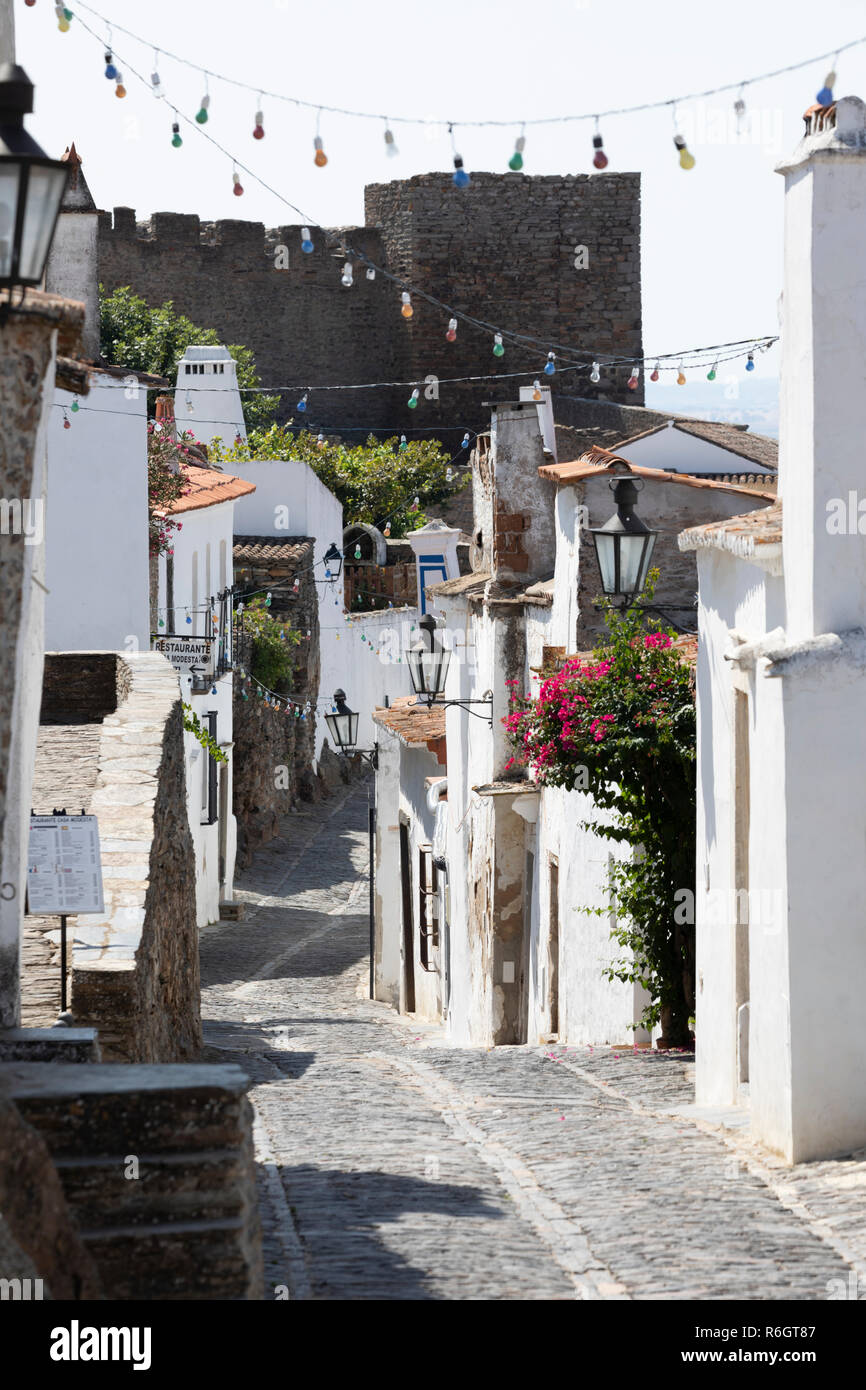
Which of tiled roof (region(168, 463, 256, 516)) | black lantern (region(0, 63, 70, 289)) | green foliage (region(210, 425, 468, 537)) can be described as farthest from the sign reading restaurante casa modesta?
black lantern (region(0, 63, 70, 289))

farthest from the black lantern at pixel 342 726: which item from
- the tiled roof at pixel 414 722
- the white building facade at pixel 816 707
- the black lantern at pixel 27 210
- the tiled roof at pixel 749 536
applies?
the black lantern at pixel 27 210

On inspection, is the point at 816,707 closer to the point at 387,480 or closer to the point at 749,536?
the point at 749,536

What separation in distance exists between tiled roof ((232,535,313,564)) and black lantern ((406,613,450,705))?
1818 cm

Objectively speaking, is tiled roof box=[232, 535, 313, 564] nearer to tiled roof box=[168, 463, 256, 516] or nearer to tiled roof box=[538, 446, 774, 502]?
tiled roof box=[168, 463, 256, 516]

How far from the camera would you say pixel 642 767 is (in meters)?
11.8

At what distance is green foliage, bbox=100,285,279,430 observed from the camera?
1708 inches

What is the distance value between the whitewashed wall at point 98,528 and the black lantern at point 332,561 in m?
14.8

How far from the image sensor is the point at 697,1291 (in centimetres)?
580

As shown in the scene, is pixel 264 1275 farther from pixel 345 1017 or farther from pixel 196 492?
pixel 196 492

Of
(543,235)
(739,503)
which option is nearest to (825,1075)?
(739,503)

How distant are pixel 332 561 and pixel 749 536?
98.0 ft

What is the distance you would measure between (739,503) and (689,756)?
12.4ft

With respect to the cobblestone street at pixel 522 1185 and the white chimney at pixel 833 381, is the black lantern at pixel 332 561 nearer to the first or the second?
the cobblestone street at pixel 522 1185

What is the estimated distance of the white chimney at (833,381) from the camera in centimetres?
816
